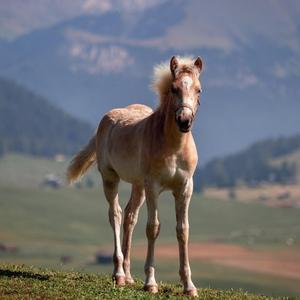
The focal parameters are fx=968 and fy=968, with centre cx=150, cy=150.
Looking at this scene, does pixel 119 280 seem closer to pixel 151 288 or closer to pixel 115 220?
pixel 115 220

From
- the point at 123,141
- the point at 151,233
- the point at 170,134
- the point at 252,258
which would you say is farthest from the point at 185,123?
the point at 252,258

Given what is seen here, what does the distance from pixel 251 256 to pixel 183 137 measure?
179 m

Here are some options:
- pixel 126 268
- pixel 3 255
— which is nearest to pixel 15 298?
pixel 126 268

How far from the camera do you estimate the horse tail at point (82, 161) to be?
22.8m

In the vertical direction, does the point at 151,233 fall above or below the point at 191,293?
above

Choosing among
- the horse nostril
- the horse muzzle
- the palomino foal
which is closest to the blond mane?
the palomino foal

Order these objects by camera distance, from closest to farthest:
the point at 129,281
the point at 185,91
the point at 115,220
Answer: the point at 185,91 < the point at 129,281 < the point at 115,220

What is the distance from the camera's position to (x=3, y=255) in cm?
18225

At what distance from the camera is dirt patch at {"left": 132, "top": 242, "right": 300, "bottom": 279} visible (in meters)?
173

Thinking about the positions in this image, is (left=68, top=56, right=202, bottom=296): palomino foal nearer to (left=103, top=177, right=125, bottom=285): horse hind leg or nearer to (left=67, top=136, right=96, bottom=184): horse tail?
(left=103, top=177, right=125, bottom=285): horse hind leg

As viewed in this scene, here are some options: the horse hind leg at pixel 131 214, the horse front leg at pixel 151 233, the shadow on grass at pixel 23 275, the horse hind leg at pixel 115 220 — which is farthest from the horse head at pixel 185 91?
the shadow on grass at pixel 23 275

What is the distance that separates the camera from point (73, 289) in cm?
1727

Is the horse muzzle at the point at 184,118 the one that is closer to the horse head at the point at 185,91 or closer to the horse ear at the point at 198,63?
the horse head at the point at 185,91

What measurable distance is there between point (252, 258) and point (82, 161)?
171 meters
